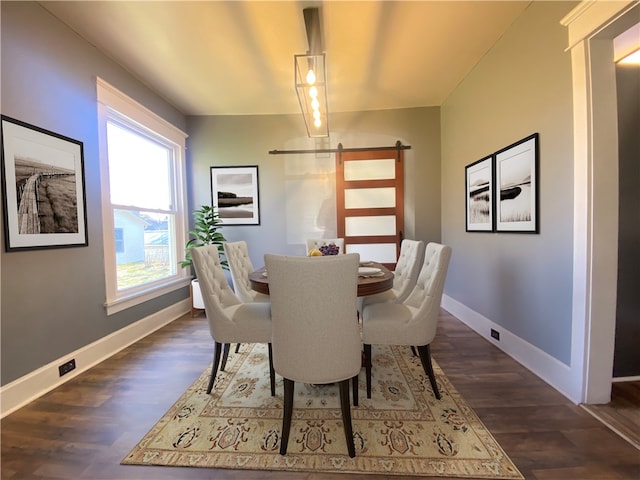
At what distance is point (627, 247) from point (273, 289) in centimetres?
233

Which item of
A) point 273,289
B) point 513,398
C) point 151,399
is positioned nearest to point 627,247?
point 513,398

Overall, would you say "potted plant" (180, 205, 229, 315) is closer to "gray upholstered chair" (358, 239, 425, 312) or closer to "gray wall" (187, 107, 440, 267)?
"gray wall" (187, 107, 440, 267)

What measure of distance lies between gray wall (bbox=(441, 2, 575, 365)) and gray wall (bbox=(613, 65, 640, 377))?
341 millimetres

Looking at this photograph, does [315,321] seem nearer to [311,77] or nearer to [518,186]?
[311,77]

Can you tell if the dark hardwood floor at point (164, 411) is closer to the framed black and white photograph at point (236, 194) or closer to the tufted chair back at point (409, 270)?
the tufted chair back at point (409, 270)


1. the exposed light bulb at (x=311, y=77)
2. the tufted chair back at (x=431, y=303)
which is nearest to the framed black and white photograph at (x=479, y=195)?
the tufted chair back at (x=431, y=303)

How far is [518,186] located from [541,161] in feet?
0.84

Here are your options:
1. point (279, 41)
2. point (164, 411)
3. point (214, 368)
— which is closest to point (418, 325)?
point (214, 368)

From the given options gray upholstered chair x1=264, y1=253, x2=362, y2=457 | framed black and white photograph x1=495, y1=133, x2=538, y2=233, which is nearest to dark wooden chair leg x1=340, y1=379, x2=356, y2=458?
gray upholstered chair x1=264, y1=253, x2=362, y2=457

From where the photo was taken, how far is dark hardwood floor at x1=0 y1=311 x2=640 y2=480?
125cm

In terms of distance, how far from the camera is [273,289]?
128cm

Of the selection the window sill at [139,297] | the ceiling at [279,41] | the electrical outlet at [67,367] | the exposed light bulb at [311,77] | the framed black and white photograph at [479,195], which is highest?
the ceiling at [279,41]

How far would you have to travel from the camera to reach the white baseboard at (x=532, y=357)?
1747mm

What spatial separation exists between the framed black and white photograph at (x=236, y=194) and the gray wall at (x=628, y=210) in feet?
11.8
